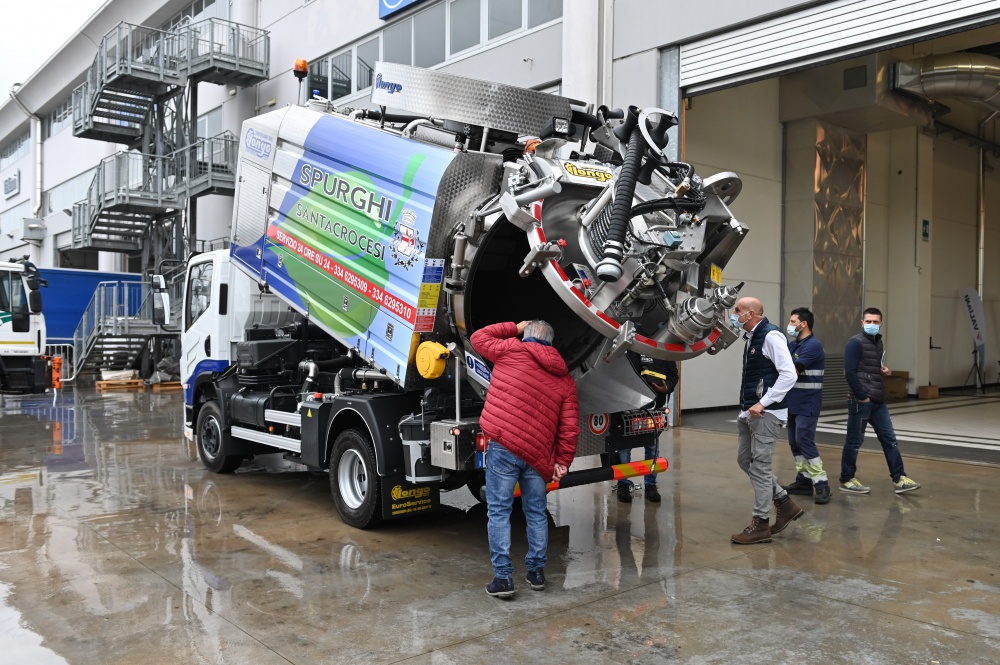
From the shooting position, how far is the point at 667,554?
596 centimetres

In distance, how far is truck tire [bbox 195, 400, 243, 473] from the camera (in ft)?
29.5

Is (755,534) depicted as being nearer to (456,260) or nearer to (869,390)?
(869,390)

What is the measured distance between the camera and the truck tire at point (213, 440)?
29.5 ft

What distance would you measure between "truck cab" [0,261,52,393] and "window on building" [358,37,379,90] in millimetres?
7767

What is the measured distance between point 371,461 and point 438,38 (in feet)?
40.0

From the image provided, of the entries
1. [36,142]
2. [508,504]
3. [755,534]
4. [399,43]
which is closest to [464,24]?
[399,43]

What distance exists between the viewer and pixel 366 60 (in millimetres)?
18391

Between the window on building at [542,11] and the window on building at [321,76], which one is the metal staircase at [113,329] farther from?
the window on building at [542,11]

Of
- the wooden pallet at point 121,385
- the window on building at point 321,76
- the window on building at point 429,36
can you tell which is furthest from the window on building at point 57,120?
the window on building at point 429,36

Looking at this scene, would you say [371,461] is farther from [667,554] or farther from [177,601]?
[667,554]

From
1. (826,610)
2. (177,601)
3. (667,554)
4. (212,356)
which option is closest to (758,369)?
(667,554)

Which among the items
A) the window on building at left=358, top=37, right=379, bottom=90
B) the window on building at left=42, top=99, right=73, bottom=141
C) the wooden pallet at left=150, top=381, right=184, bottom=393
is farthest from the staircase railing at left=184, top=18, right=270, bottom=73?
the window on building at left=42, top=99, right=73, bottom=141

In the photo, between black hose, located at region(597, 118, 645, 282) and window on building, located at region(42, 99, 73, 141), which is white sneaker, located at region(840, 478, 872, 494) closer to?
black hose, located at region(597, 118, 645, 282)

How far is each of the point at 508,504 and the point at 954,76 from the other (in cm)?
1273
